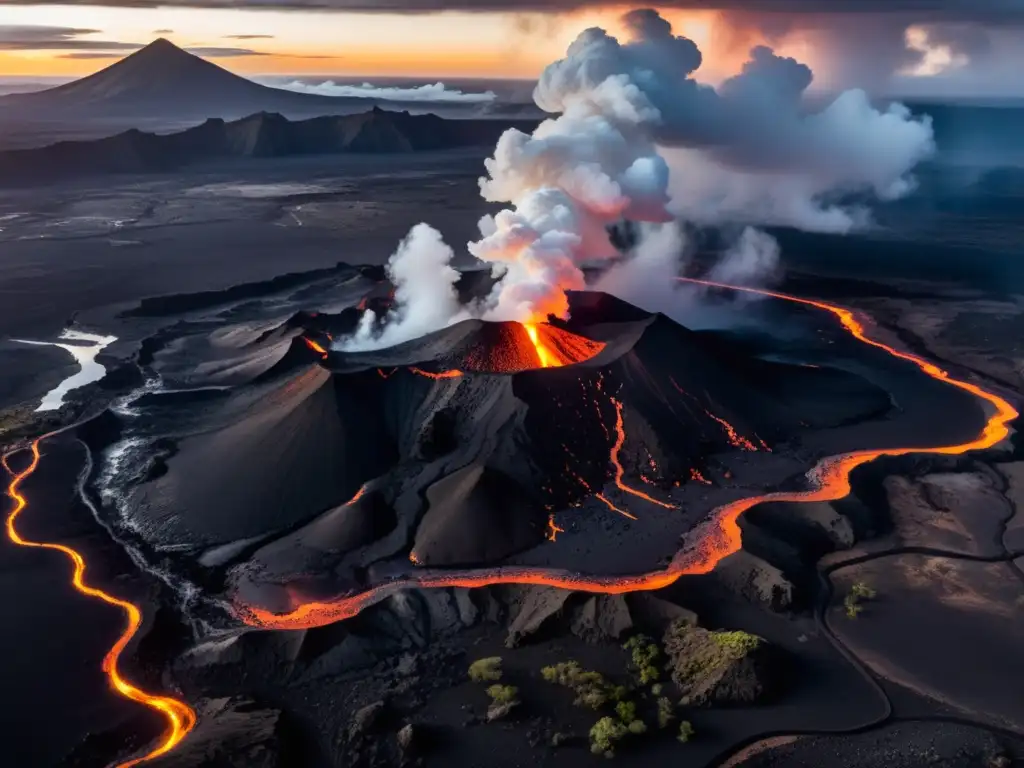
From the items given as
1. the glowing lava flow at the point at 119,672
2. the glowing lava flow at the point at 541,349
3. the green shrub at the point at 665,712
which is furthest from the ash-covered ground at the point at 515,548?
the glowing lava flow at the point at 541,349

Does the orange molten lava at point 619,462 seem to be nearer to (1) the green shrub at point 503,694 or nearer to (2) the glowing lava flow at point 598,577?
(2) the glowing lava flow at point 598,577

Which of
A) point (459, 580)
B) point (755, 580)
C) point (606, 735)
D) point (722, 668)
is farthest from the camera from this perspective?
point (459, 580)

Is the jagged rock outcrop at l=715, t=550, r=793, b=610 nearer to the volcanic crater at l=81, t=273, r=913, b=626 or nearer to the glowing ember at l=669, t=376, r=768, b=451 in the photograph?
the volcanic crater at l=81, t=273, r=913, b=626

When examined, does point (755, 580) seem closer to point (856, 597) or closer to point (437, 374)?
point (856, 597)

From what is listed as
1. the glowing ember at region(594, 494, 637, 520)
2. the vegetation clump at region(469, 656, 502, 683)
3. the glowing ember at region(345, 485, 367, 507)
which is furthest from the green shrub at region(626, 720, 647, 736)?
the glowing ember at region(345, 485, 367, 507)

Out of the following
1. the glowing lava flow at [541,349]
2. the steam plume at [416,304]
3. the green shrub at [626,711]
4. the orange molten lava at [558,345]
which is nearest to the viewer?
the green shrub at [626,711]

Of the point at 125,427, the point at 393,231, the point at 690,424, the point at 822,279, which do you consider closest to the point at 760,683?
the point at 690,424

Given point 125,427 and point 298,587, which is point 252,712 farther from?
point 125,427

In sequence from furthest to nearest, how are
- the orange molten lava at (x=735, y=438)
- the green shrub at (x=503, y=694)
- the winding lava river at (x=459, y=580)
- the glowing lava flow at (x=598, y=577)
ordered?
the orange molten lava at (x=735, y=438)
the glowing lava flow at (x=598, y=577)
the winding lava river at (x=459, y=580)
the green shrub at (x=503, y=694)

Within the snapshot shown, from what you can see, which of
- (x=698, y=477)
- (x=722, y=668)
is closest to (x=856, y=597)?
(x=722, y=668)
